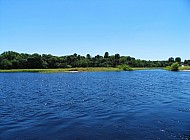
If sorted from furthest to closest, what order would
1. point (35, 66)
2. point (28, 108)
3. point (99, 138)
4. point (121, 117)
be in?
point (35, 66) < point (28, 108) < point (121, 117) < point (99, 138)

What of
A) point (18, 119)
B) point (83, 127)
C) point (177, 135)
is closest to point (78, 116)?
point (83, 127)

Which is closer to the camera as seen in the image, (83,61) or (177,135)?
(177,135)

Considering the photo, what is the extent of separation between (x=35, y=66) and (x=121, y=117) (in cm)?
14190

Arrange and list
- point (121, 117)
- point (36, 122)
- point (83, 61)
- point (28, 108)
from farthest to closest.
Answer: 1. point (83, 61)
2. point (28, 108)
3. point (121, 117)
4. point (36, 122)

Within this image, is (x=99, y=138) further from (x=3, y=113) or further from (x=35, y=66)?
(x=35, y=66)

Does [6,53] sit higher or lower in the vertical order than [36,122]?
higher

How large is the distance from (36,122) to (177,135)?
409 inches

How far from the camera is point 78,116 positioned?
2145 cm

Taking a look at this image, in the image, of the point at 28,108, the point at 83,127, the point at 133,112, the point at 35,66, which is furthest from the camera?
the point at 35,66

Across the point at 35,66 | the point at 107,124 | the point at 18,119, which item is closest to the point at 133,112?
the point at 107,124

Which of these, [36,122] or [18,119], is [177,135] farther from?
[18,119]

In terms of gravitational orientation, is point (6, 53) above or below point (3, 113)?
above

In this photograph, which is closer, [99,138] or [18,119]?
[99,138]

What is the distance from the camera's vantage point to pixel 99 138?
1552cm
